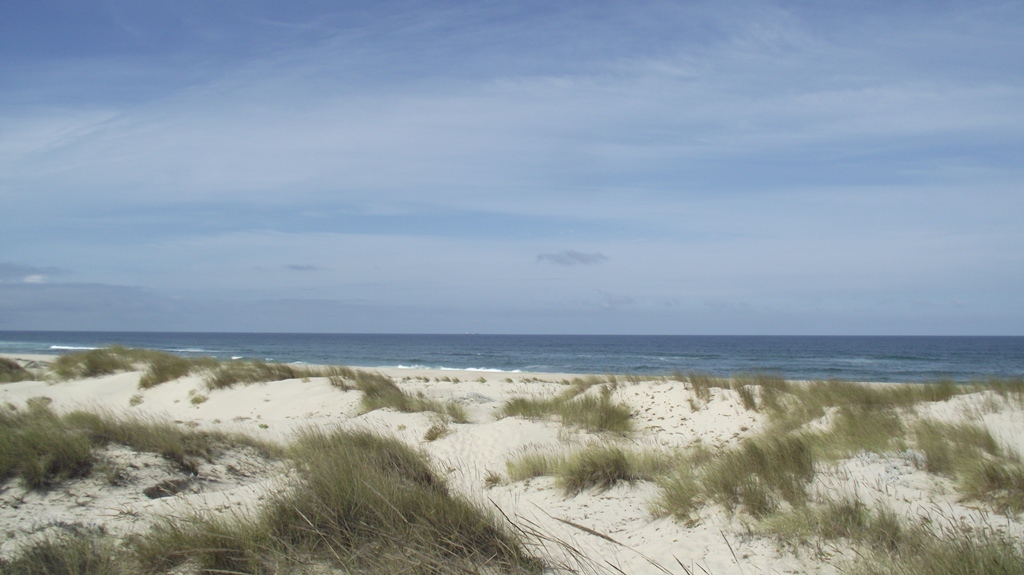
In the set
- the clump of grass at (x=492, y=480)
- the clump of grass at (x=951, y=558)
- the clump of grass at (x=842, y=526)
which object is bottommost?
the clump of grass at (x=492, y=480)

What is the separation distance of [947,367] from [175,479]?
178 feet

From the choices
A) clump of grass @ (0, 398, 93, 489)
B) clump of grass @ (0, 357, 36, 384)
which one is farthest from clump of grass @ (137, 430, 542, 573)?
clump of grass @ (0, 357, 36, 384)

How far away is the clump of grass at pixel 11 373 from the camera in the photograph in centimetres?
2292

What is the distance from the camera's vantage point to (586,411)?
520 inches

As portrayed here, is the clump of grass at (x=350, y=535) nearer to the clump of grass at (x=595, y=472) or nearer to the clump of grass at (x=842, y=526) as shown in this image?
the clump of grass at (x=842, y=526)

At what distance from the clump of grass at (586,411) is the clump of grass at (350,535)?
737cm

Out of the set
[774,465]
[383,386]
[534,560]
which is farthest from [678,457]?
[383,386]

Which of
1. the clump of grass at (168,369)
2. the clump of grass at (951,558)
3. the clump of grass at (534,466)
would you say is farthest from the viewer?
the clump of grass at (168,369)

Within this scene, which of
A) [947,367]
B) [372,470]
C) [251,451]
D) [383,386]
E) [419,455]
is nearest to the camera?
[372,470]

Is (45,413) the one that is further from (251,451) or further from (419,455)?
(419,455)

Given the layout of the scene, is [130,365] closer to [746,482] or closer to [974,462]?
[746,482]

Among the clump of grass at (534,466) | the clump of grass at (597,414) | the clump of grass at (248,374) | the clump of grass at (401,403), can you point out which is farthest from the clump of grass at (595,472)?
the clump of grass at (248,374)

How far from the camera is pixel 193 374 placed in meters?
20.6

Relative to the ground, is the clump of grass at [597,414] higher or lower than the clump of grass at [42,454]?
lower
